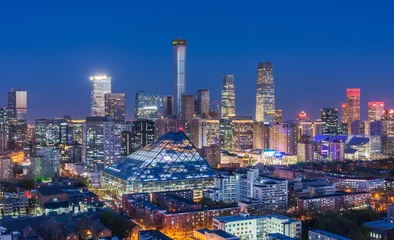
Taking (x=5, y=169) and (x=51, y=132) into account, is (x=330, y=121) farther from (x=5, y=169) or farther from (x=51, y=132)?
(x=5, y=169)

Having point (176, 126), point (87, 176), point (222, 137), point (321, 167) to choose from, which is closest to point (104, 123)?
point (87, 176)

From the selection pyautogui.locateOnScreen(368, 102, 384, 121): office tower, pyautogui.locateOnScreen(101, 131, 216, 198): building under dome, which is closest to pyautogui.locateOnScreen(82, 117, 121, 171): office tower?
pyautogui.locateOnScreen(101, 131, 216, 198): building under dome

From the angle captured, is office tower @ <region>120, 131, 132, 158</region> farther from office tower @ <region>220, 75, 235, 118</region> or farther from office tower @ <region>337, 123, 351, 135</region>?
office tower @ <region>337, 123, 351, 135</region>

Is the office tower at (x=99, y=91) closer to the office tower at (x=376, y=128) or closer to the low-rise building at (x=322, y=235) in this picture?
the office tower at (x=376, y=128)

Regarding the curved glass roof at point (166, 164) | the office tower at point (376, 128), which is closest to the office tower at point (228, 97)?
the office tower at point (376, 128)

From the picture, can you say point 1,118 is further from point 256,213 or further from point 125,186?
point 256,213
